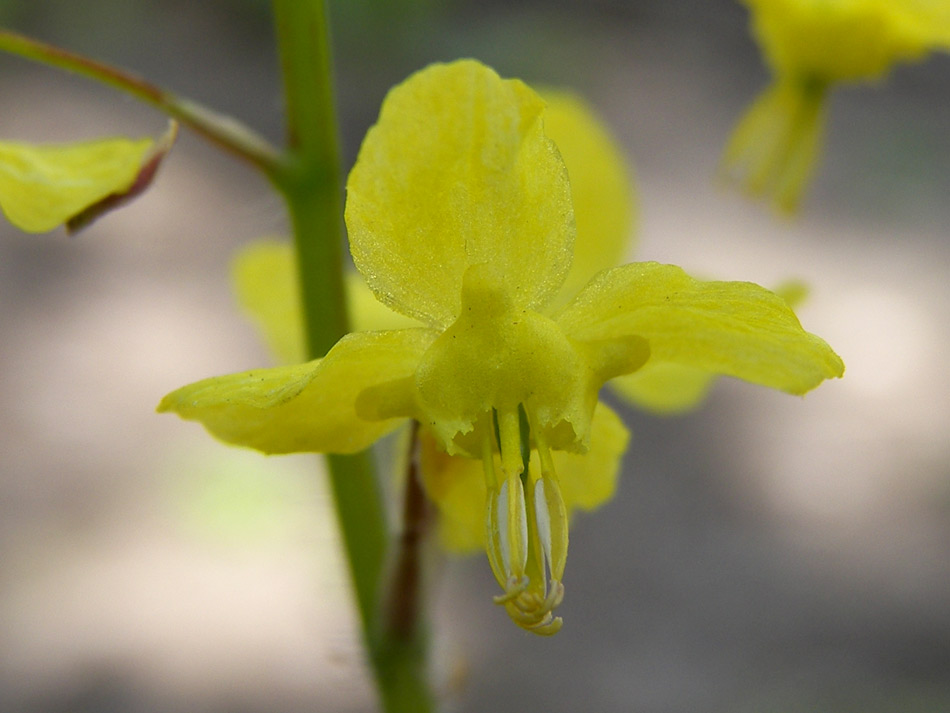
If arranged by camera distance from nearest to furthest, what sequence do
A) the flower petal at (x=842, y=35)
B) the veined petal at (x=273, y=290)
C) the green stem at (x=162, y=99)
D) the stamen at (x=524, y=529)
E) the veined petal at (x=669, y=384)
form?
1. the stamen at (x=524, y=529)
2. the green stem at (x=162, y=99)
3. the flower petal at (x=842, y=35)
4. the veined petal at (x=669, y=384)
5. the veined petal at (x=273, y=290)

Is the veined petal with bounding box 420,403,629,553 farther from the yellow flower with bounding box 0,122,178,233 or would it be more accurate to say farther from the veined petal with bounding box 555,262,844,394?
the yellow flower with bounding box 0,122,178,233

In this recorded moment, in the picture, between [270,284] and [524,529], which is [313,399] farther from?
[270,284]

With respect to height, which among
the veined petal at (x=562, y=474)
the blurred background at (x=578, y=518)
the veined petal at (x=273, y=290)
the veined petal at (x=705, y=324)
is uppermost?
the veined petal at (x=705, y=324)

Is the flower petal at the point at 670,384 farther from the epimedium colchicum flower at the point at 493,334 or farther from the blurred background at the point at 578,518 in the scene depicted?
the blurred background at the point at 578,518

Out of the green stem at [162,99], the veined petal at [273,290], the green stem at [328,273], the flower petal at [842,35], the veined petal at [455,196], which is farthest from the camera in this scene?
the veined petal at [273,290]

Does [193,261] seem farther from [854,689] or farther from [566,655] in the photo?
[854,689]

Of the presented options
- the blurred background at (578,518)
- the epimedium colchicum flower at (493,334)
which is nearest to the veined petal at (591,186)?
the epimedium colchicum flower at (493,334)
